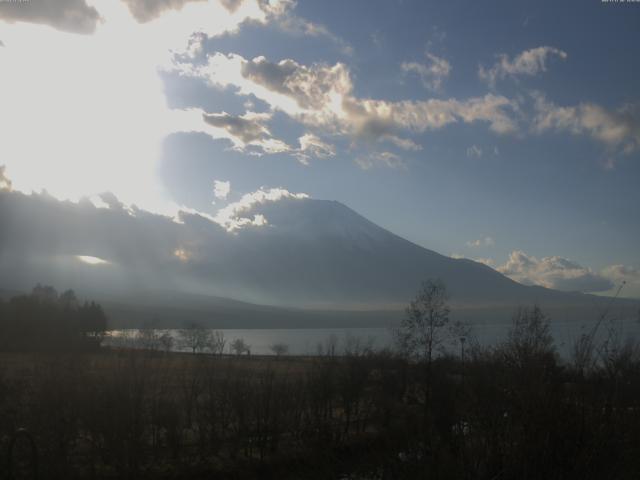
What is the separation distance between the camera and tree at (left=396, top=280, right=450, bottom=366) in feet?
125

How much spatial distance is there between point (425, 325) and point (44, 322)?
45.2m

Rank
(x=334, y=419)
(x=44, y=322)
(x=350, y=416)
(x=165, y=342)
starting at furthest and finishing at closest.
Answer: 1. (x=44, y=322)
2. (x=165, y=342)
3. (x=350, y=416)
4. (x=334, y=419)

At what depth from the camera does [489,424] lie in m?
5.45

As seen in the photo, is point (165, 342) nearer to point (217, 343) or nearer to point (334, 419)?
point (217, 343)

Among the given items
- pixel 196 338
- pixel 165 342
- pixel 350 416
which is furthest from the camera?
pixel 196 338

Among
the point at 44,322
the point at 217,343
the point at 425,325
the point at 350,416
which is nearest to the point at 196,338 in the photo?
the point at 217,343

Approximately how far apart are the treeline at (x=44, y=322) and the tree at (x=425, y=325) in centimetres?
2970

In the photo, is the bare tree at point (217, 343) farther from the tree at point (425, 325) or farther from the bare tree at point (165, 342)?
the tree at point (425, 325)

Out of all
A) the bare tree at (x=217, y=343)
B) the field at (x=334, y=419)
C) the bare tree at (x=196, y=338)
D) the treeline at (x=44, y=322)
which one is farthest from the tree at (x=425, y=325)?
the bare tree at (x=196, y=338)

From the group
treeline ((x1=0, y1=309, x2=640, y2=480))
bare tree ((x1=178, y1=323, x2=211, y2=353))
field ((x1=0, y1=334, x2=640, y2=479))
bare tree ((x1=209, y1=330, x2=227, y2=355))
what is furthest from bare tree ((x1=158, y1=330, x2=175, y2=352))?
treeline ((x1=0, y1=309, x2=640, y2=480))

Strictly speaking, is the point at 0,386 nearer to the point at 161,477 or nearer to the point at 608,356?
the point at 161,477

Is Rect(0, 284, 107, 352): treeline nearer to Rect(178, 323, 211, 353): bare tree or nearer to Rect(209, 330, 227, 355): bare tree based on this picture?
Rect(209, 330, 227, 355): bare tree

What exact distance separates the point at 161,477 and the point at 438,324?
77.7 feet

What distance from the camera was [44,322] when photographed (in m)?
61.5
